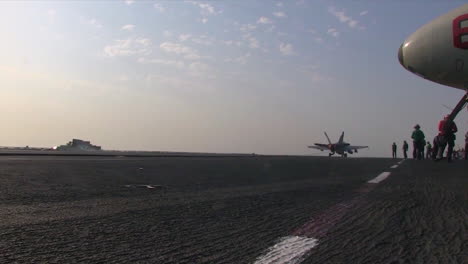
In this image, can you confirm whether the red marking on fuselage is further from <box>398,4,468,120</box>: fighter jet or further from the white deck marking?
the white deck marking

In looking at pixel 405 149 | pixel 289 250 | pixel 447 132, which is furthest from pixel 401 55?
pixel 405 149

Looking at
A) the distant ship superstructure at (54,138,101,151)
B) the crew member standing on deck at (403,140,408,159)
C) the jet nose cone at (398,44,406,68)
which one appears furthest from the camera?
the distant ship superstructure at (54,138,101,151)

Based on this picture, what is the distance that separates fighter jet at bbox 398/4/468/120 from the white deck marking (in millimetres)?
8804

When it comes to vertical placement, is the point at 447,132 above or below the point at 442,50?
below

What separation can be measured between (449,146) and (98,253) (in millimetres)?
17879

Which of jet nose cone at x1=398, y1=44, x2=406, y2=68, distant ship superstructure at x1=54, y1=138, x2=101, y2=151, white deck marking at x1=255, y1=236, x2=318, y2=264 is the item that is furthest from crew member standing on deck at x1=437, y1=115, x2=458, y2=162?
distant ship superstructure at x1=54, y1=138, x2=101, y2=151

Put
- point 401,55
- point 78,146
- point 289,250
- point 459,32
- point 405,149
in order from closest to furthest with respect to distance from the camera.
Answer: point 289,250
point 459,32
point 401,55
point 405,149
point 78,146

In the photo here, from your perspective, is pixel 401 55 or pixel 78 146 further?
pixel 78 146

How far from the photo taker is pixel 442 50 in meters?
9.88

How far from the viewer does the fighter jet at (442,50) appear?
31.2 ft

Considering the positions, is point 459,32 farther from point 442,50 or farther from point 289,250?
point 289,250

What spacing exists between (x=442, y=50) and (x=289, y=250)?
30.5ft

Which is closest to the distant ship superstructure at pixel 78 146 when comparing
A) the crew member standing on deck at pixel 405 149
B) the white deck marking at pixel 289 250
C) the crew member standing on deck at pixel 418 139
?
the crew member standing on deck at pixel 405 149

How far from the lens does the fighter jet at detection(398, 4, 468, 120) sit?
9523 mm
